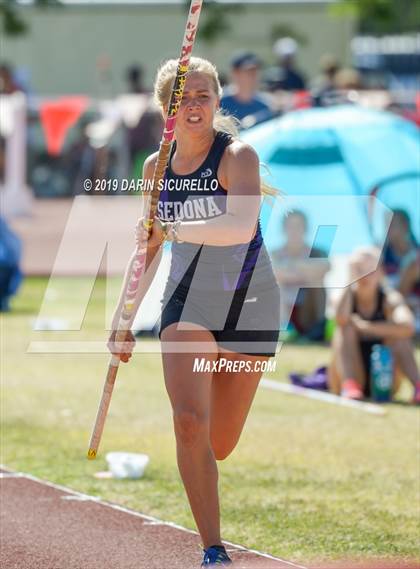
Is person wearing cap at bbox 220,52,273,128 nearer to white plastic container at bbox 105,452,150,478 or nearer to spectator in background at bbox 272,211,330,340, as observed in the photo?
spectator in background at bbox 272,211,330,340

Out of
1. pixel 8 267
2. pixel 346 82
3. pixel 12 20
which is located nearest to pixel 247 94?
pixel 8 267

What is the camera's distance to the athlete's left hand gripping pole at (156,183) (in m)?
5.55

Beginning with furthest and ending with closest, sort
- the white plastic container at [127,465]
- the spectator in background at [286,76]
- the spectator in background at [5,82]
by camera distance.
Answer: the spectator in background at [5,82] → the spectator in background at [286,76] → the white plastic container at [127,465]

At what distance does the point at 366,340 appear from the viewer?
1067cm

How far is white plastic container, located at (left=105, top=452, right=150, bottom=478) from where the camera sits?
310 inches

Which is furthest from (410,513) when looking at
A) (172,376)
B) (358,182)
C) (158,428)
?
(358,182)

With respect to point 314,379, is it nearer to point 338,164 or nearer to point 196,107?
point 338,164

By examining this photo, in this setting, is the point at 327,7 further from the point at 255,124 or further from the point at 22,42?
the point at 255,124

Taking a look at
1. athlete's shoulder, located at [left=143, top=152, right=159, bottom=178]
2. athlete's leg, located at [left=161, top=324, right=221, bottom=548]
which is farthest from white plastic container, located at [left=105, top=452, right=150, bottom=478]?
athlete's shoulder, located at [left=143, top=152, right=159, bottom=178]

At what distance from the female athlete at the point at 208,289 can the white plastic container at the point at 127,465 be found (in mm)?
1854

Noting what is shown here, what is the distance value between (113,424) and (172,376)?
12.9 feet

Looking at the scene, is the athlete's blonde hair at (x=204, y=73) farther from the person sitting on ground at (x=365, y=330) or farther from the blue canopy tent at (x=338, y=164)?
the blue canopy tent at (x=338, y=164)

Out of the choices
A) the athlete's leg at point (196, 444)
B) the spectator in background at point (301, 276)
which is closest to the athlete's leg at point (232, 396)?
the athlete's leg at point (196, 444)

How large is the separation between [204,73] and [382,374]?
5111mm
